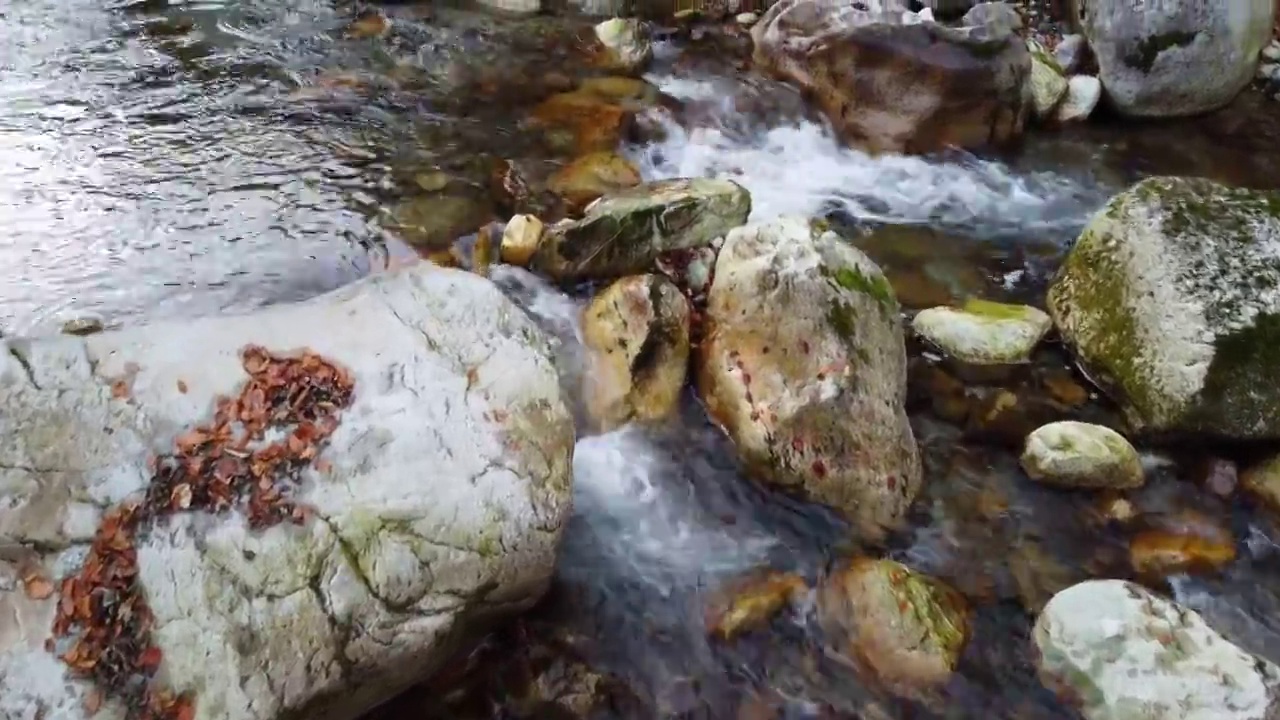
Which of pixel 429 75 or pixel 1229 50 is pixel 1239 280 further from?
pixel 429 75

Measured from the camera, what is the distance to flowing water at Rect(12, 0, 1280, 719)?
4543mm

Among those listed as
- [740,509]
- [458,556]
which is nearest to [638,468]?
[740,509]

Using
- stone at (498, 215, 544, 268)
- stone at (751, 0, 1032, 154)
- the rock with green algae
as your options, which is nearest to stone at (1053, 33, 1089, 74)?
stone at (751, 0, 1032, 154)

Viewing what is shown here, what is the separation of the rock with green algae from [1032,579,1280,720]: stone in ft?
5.16

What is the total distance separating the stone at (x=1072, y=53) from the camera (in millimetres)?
10664

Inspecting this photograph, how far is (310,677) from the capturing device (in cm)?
339

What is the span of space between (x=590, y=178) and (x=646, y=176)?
72cm

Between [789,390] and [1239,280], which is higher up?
[1239,280]

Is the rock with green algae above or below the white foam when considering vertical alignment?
above

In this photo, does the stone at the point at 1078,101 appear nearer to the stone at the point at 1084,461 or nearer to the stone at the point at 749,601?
the stone at the point at 1084,461

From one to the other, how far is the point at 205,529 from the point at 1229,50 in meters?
11.2

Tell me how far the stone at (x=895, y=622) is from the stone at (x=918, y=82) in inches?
226

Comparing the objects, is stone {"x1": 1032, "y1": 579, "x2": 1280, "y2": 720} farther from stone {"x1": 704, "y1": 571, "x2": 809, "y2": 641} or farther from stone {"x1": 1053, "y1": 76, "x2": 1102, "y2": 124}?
stone {"x1": 1053, "y1": 76, "x2": 1102, "y2": 124}

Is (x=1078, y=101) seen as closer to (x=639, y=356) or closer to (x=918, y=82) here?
(x=918, y=82)
